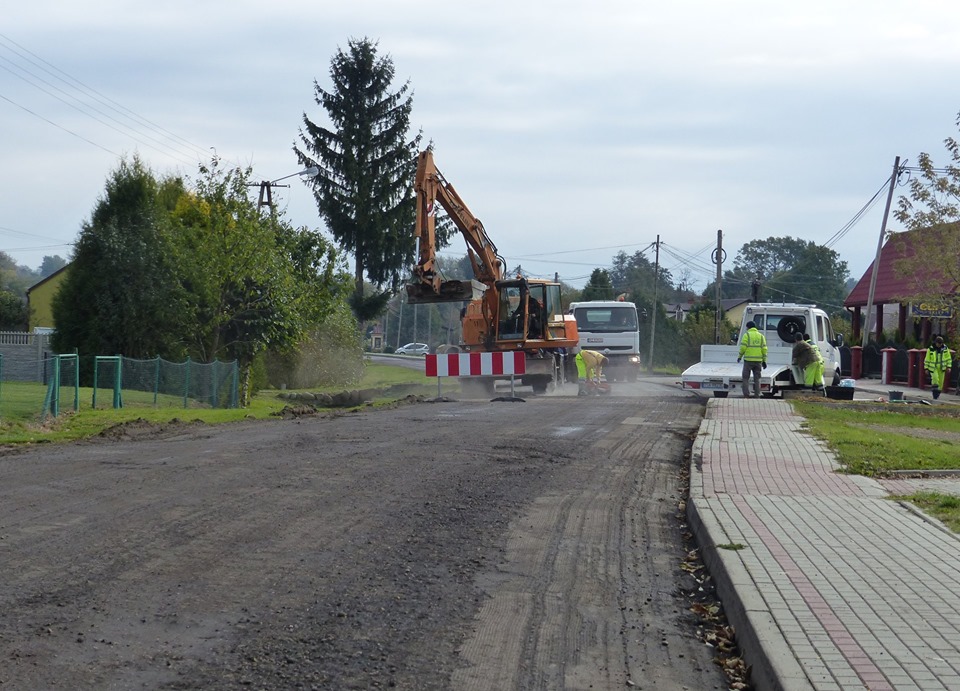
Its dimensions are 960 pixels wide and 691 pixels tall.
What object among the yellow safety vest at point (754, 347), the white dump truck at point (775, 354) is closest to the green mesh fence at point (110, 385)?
the white dump truck at point (775, 354)

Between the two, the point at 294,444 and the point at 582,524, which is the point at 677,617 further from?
the point at 294,444

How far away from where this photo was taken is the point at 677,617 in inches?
259

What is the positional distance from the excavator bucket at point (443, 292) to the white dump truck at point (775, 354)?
18.4ft

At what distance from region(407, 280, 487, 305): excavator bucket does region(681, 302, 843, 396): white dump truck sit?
561 centimetres

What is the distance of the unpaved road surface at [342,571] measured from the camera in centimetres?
525

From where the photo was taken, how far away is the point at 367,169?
50906mm

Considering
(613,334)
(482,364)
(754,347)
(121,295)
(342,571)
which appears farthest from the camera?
(613,334)

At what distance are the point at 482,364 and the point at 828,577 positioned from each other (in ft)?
62.4

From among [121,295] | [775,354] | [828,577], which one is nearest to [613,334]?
[775,354]

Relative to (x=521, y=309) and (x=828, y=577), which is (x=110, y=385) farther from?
(x=828, y=577)

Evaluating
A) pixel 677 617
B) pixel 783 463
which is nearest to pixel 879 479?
pixel 783 463

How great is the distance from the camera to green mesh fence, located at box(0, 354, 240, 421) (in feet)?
60.7

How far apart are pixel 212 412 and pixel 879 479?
13.2 metres

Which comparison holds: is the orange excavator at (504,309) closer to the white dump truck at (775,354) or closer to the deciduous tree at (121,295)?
the white dump truck at (775,354)
